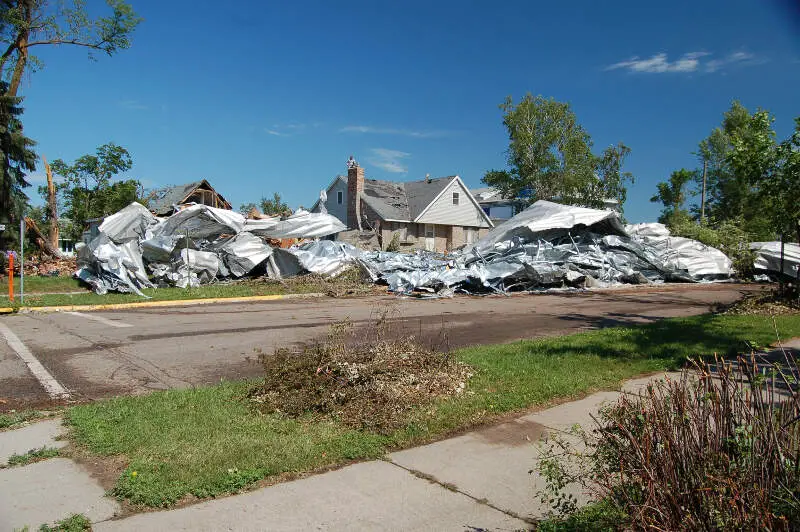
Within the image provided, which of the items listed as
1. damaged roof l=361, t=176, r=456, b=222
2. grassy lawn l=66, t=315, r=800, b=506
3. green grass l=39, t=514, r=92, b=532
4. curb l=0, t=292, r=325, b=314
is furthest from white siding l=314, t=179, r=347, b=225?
green grass l=39, t=514, r=92, b=532

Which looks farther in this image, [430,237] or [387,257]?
[430,237]

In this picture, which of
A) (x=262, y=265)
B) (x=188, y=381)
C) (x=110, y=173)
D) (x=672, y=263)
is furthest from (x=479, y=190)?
(x=188, y=381)

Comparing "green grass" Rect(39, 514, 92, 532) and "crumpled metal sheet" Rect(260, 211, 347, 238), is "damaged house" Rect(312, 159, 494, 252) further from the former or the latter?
"green grass" Rect(39, 514, 92, 532)

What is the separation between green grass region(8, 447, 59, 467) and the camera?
4.46 m

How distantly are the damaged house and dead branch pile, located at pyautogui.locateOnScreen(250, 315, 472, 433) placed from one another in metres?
33.0

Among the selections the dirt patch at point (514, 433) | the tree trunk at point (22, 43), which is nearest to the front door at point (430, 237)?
the tree trunk at point (22, 43)

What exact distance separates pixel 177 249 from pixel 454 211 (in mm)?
28031

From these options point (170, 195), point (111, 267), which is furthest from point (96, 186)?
point (111, 267)

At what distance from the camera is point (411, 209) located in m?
44.1

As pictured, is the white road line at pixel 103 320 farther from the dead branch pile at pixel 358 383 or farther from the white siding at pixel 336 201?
the white siding at pixel 336 201

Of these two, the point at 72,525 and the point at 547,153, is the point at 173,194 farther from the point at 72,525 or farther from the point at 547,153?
the point at 72,525

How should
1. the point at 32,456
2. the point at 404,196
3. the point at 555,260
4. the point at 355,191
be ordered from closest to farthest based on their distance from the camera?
the point at 32,456 < the point at 555,260 < the point at 355,191 < the point at 404,196

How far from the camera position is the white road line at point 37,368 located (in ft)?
21.4

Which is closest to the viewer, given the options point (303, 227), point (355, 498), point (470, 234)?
point (355, 498)
